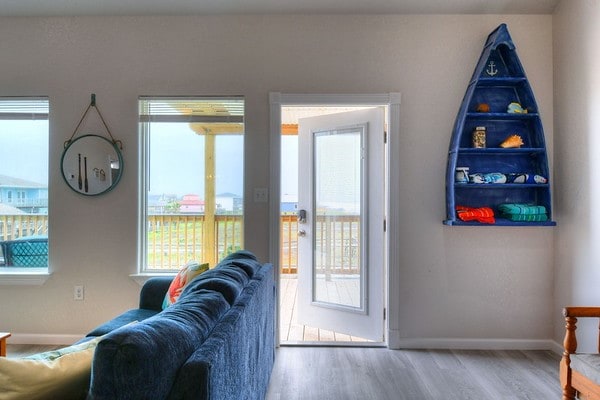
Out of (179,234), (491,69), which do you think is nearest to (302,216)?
(179,234)

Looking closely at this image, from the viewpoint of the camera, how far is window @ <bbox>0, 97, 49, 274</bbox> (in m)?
2.95

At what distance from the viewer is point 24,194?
2.97 meters

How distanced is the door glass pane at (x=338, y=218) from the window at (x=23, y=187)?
2.34 m

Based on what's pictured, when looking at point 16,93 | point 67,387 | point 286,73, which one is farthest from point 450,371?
point 16,93

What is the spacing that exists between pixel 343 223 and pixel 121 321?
183 centimetres

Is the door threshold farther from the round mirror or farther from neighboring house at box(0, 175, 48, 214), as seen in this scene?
neighboring house at box(0, 175, 48, 214)

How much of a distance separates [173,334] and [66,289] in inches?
95.4

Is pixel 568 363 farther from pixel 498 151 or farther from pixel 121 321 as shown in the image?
pixel 121 321

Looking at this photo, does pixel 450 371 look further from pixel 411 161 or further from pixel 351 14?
pixel 351 14

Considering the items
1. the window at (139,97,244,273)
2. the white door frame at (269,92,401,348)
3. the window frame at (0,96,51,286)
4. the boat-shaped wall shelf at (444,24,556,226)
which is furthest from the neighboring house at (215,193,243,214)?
the boat-shaped wall shelf at (444,24,556,226)

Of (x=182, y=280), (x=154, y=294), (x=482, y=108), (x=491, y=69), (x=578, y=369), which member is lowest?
(x=578, y=369)

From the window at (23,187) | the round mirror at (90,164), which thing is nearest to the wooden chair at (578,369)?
the round mirror at (90,164)

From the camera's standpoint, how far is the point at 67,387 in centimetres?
96

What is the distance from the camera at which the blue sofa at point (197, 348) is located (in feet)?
2.89
